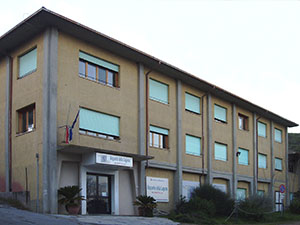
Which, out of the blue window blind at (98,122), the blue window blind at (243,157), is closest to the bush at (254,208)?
the blue window blind at (243,157)

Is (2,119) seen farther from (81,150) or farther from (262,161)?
(262,161)

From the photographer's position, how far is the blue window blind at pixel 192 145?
1155 inches

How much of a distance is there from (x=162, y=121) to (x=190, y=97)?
13.1 ft

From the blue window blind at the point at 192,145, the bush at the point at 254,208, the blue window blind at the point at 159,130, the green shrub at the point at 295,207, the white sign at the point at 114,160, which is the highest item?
the blue window blind at the point at 159,130

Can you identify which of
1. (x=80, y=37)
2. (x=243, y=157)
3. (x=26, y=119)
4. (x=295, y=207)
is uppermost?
(x=80, y=37)

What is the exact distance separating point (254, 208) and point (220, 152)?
593 cm

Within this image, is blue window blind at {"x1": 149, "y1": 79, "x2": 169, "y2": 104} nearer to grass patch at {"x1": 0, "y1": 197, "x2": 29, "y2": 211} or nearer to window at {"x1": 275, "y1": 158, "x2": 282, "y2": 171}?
grass patch at {"x1": 0, "y1": 197, "x2": 29, "y2": 211}

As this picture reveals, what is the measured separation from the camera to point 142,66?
85.7 ft

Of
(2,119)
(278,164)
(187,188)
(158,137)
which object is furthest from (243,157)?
(2,119)

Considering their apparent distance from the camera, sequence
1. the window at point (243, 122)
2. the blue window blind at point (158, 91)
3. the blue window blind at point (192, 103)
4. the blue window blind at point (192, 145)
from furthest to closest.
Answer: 1. the window at point (243, 122)
2. the blue window blind at point (192, 103)
3. the blue window blind at point (192, 145)
4. the blue window blind at point (158, 91)

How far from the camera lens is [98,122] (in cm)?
2281

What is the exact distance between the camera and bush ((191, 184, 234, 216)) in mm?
27672

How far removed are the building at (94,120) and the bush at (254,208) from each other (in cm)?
325

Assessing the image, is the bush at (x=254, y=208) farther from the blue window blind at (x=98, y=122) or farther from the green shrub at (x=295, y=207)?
the blue window blind at (x=98, y=122)
